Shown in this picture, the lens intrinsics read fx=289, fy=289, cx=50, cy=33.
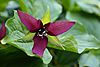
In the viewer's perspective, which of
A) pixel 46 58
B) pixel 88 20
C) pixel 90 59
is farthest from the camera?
pixel 88 20

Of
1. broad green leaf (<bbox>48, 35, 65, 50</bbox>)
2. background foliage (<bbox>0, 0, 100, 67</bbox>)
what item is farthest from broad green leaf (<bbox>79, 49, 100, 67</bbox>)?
broad green leaf (<bbox>48, 35, 65, 50</bbox>)

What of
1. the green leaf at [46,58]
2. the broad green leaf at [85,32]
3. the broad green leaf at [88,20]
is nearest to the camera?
the green leaf at [46,58]

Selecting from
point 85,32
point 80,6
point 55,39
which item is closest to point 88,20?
point 80,6

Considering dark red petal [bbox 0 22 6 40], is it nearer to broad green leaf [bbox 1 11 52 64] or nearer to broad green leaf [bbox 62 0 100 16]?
broad green leaf [bbox 1 11 52 64]

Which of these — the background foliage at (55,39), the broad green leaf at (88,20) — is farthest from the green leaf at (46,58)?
the broad green leaf at (88,20)

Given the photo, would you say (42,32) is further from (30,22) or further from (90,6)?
(90,6)

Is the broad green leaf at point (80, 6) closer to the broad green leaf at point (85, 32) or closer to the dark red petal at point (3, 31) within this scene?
the broad green leaf at point (85, 32)

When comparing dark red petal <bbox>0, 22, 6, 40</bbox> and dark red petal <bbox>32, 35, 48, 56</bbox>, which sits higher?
dark red petal <bbox>0, 22, 6, 40</bbox>
